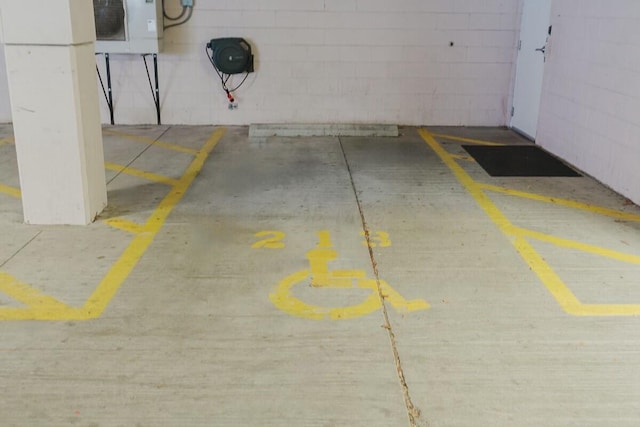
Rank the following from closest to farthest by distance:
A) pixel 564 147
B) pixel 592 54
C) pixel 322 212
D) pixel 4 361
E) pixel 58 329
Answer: pixel 4 361, pixel 58 329, pixel 322 212, pixel 592 54, pixel 564 147

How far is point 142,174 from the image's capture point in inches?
230

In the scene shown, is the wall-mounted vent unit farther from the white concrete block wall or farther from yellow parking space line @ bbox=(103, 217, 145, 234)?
the white concrete block wall

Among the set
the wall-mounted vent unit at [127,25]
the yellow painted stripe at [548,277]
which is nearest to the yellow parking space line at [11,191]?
the wall-mounted vent unit at [127,25]

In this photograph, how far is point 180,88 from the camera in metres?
8.27

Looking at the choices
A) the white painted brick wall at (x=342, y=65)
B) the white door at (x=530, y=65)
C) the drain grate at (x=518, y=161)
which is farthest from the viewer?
the white painted brick wall at (x=342, y=65)

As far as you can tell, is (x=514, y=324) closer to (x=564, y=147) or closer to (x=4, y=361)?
(x=4, y=361)

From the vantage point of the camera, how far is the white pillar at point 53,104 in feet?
13.3

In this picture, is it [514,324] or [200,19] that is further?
[200,19]

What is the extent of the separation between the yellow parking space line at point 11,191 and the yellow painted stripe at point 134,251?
1.29 meters

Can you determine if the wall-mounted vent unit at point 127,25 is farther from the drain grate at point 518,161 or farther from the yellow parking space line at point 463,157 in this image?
the drain grate at point 518,161

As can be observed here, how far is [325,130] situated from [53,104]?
4.27m

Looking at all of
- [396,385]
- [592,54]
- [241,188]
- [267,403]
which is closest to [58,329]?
[267,403]

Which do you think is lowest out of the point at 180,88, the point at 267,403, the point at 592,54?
the point at 267,403

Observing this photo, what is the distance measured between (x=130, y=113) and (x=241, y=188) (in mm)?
3696
